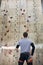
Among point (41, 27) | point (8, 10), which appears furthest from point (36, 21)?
point (8, 10)

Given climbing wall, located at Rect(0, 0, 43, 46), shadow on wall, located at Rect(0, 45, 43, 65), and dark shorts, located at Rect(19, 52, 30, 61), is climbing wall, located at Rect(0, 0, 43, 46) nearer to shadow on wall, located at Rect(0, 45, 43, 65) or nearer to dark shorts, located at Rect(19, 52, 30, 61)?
shadow on wall, located at Rect(0, 45, 43, 65)

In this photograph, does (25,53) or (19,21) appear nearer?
(25,53)

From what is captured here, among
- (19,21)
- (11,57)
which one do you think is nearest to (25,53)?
(11,57)

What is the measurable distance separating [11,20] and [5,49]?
3.93 feet

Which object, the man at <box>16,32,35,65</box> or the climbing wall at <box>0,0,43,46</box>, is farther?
the climbing wall at <box>0,0,43,46</box>

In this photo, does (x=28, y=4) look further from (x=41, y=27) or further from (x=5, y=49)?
(x=5, y=49)

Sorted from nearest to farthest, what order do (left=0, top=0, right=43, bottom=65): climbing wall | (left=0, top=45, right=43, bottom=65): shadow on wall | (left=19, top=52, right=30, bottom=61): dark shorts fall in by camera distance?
(left=19, top=52, right=30, bottom=61): dark shorts < (left=0, top=45, right=43, bottom=65): shadow on wall < (left=0, top=0, right=43, bottom=65): climbing wall

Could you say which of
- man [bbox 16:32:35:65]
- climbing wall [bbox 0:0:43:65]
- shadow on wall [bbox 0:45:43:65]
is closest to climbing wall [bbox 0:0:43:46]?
climbing wall [bbox 0:0:43:65]

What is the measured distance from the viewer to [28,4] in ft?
41.9

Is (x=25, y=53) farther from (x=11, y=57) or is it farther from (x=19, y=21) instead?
(x=19, y=21)

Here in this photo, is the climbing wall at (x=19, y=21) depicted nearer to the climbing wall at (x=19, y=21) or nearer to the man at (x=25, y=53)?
the climbing wall at (x=19, y=21)

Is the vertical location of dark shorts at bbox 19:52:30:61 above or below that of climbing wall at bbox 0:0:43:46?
below

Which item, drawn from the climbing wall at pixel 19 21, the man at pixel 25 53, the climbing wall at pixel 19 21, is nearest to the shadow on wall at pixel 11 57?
the climbing wall at pixel 19 21

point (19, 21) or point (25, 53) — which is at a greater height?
point (19, 21)
